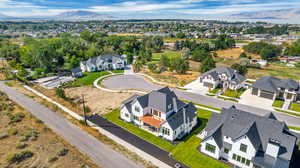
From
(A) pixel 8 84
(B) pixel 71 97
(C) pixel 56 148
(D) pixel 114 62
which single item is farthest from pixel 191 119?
(A) pixel 8 84

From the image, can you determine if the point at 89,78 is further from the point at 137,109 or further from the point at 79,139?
the point at 79,139

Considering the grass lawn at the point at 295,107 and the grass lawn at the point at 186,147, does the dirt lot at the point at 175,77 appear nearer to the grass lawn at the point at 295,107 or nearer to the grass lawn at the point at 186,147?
the grass lawn at the point at 186,147

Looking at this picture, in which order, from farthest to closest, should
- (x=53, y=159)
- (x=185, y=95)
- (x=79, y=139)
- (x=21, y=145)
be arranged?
(x=185, y=95)
(x=79, y=139)
(x=21, y=145)
(x=53, y=159)

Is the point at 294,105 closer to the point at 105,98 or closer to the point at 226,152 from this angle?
the point at 226,152

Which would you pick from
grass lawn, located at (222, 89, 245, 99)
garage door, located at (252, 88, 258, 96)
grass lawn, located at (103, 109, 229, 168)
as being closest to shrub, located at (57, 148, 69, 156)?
grass lawn, located at (103, 109, 229, 168)

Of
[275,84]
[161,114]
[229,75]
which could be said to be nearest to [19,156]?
[161,114]

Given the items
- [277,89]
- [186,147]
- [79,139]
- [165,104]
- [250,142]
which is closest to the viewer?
[250,142]
